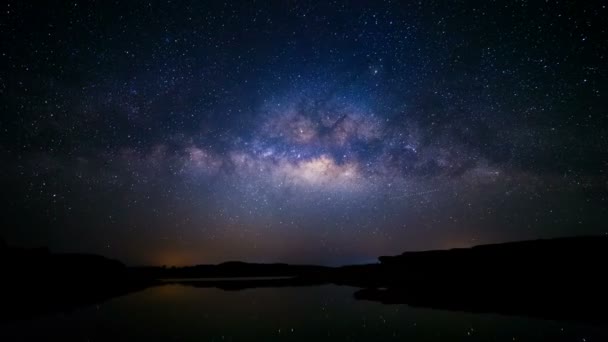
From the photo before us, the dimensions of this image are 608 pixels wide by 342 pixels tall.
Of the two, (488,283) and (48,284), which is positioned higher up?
(48,284)

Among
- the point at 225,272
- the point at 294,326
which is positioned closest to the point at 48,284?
the point at 294,326

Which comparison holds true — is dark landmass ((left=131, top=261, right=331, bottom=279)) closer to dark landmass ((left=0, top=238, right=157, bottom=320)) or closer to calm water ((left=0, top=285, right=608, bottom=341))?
dark landmass ((left=0, top=238, right=157, bottom=320))

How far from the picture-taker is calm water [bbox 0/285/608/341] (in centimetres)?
1062

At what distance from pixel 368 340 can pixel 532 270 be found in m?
21.8

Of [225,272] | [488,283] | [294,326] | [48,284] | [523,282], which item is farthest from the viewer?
[225,272]

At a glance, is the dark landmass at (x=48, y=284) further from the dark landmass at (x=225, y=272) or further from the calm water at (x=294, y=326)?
A: the dark landmass at (x=225, y=272)

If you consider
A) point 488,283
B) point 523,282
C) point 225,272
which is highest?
point 523,282

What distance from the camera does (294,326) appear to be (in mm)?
12672

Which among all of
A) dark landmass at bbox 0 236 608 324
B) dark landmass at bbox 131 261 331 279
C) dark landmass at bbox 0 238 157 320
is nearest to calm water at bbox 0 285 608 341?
dark landmass at bbox 0 236 608 324

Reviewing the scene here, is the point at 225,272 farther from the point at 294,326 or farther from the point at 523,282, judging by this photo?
the point at 294,326

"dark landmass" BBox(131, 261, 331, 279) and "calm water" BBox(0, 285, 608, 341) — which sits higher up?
"calm water" BBox(0, 285, 608, 341)

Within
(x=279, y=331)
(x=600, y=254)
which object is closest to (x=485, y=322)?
(x=279, y=331)

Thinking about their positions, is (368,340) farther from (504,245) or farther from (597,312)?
(504,245)

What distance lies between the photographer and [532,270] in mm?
25094
